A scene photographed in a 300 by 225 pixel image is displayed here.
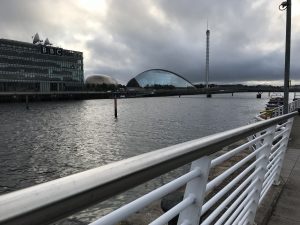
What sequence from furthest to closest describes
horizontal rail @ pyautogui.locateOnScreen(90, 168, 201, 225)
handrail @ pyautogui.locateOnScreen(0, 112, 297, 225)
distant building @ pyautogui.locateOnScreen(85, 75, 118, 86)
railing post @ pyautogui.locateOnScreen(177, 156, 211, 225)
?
distant building @ pyautogui.locateOnScreen(85, 75, 118, 86), railing post @ pyautogui.locateOnScreen(177, 156, 211, 225), horizontal rail @ pyautogui.locateOnScreen(90, 168, 201, 225), handrail @ pyautogui.locateOnScreen(0, 112, 297, 225)

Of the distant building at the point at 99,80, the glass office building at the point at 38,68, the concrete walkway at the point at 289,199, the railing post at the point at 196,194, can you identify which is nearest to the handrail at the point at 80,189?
the railing post at the point at 196,194

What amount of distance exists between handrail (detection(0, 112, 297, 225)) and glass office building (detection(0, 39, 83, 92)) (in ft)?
435

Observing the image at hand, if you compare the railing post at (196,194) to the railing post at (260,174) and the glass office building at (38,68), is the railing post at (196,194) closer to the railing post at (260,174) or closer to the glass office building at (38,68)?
the railing post at (260,174)

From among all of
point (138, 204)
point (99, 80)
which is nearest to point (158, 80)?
point (99, 80)

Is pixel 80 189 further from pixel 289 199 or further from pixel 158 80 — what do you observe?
pixel 158 80

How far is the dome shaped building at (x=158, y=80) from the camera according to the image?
186m

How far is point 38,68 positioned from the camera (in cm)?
13438

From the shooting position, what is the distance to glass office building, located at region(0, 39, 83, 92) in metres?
123

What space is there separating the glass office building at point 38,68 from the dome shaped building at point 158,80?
43.6m

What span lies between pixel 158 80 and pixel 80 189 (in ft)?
622

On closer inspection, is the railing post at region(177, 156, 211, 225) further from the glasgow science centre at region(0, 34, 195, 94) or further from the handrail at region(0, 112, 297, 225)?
the glasgow science centre at region(0, 34, 195, 94)

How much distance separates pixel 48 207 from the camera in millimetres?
793

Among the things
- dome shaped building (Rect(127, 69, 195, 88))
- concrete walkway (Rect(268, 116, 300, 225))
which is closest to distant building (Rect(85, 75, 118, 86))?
dome shaped building (Rect(127, 69, 195, 88))

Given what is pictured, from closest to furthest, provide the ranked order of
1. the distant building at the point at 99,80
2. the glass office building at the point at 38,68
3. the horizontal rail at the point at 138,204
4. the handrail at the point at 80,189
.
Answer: the handrail at the point at 80,189
the horizontal rail at the point at 138,204
the glass office building at the point at 38,68
the distant building at the point at 99,80
